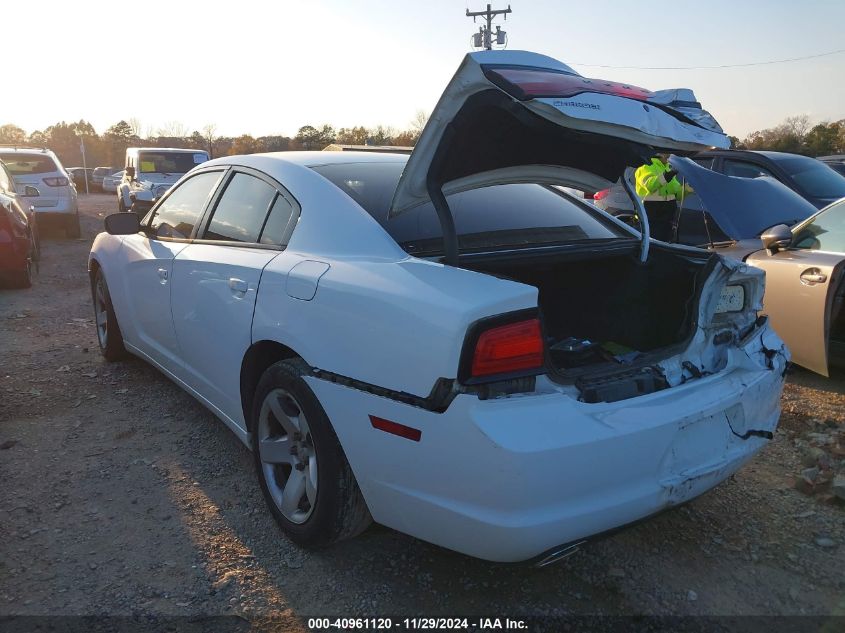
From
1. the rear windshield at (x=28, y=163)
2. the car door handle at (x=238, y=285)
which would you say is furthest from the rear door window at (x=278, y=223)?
the rear windshield at (x=28, y=163)

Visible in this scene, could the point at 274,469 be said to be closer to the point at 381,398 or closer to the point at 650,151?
the point at 381,398

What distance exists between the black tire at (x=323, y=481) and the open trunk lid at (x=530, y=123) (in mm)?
770

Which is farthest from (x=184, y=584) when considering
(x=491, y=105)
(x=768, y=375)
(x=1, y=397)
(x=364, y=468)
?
(x=1, y=397)

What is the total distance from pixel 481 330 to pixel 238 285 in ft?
4.52

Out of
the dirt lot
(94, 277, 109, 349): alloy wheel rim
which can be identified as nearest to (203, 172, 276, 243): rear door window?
the dirt lot

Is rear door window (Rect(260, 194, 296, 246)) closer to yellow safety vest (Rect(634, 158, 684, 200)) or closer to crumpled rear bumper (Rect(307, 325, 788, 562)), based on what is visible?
crumpled rear bumper (Rect(307, 325, 788, 562))

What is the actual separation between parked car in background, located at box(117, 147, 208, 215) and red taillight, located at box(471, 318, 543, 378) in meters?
12.4

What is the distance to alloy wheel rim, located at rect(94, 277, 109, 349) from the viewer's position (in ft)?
16.1

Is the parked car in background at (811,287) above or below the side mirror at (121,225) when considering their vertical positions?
below

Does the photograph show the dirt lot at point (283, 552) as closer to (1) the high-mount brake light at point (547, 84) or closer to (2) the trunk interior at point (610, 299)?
(2) the trunk interior at point (610, 299)

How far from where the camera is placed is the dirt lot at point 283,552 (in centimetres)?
241

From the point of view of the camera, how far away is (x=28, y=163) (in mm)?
12297

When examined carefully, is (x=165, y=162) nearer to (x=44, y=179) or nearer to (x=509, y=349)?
(x=44, y=179)

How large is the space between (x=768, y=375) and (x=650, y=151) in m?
0.98
